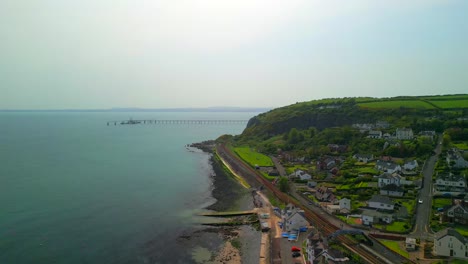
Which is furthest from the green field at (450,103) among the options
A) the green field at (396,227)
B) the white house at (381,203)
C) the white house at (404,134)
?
the green field at (396,227)

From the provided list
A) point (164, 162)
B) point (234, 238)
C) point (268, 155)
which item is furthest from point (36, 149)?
point (234, 238)

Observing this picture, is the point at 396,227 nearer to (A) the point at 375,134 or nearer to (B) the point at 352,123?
(A) the point at 375,134

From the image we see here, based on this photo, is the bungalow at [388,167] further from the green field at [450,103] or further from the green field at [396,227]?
the green field at [450,103]

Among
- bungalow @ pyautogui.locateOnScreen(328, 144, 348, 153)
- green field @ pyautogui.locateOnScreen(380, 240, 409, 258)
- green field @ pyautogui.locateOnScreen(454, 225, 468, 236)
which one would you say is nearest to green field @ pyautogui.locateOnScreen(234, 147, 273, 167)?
bungalow @ pyautogui.locateOnScreen(328, 144, 348, 153)

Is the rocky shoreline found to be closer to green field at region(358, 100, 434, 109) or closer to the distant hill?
the distant hill

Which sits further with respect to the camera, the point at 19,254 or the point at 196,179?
the point at 196,179

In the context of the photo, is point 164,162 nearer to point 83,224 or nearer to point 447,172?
point 83,224
